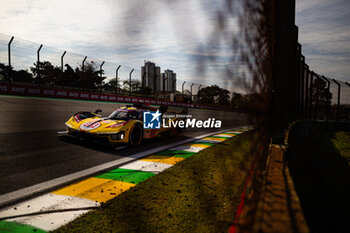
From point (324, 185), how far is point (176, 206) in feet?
7.77

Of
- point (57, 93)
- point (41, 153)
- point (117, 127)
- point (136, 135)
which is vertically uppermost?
point (57, 93)

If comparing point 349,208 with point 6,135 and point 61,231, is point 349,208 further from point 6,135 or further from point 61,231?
point 6,135

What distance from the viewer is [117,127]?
570 cm

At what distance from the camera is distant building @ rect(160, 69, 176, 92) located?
955mm

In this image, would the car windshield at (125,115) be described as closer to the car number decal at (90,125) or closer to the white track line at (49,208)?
the car number decal at (90,125)

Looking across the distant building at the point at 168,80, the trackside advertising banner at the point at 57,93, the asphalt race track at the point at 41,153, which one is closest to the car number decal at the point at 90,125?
the asphalt race track at the point at 41,153

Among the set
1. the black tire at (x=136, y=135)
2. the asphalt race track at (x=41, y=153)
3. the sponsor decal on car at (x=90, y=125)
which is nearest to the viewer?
the asphalt race track at (x=41, y=153)

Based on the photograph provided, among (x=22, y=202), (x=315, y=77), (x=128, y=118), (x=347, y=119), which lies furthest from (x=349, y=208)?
(x=347, y=119)

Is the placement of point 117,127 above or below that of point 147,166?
above

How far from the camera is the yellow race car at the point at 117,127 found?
560 cm

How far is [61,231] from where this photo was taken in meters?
2.15

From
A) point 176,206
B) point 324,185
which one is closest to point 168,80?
point 176,206

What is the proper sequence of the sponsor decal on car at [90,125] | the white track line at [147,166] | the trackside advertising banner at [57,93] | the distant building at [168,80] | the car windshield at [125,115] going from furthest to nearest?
the trackside advertising banner at [57,93], the car windshield at [125,115], the sponsor decal on car at [90,125], the white track line at [147,166], the distant building at [168,80]

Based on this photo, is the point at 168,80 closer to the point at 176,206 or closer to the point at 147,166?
the point at 176,206
